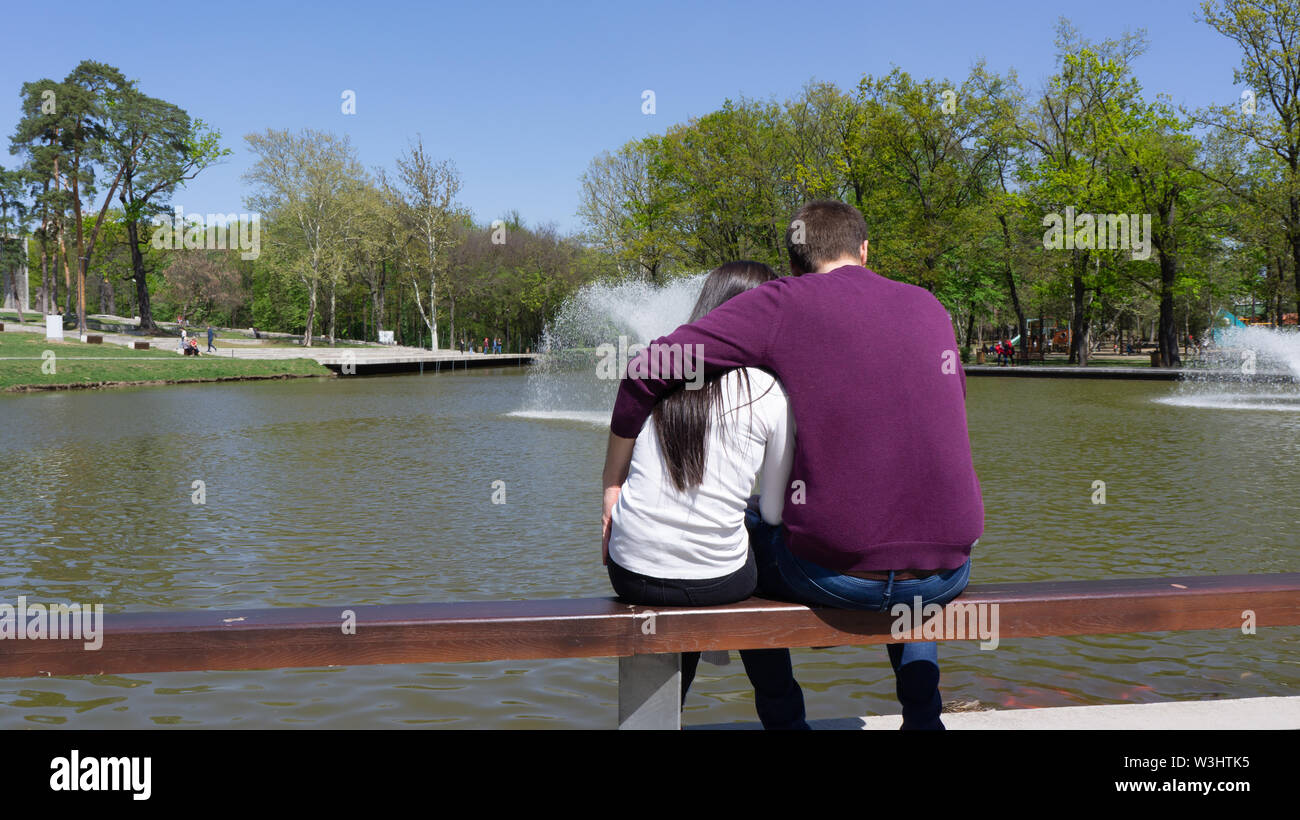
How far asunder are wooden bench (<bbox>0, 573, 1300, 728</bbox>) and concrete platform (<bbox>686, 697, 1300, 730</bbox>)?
0.65 meters

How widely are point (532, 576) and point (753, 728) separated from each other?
412 cm

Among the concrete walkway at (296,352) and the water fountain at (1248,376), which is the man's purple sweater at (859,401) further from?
the concrete walkway at (296,352)

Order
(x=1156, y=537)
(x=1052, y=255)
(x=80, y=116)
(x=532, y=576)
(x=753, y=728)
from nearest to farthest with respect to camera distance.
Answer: (x=753, y=728) → (x=532, y=576) → (x=1156, y=537) → (x=1052, y=255) → (x=80, y=116)

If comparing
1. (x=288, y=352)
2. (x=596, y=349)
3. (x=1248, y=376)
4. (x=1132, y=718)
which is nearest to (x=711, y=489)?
(x=1132, y=718)

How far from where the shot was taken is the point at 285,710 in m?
4.93

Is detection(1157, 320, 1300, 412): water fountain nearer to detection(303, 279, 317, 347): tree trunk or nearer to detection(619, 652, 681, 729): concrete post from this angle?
detection(619, 652, 681, 729): concrete post

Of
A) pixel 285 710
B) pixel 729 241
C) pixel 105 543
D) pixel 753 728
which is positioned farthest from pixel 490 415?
pixel 729 241

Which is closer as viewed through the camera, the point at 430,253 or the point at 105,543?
the point at 105,543

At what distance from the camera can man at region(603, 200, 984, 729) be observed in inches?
107

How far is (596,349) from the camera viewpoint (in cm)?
3553

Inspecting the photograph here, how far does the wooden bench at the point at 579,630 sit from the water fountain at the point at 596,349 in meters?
18.1

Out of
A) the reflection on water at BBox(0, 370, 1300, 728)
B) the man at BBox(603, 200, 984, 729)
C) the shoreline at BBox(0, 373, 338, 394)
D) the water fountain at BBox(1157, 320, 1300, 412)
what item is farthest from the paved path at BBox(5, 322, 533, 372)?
the man at BBox(603, 200, 984, 729)

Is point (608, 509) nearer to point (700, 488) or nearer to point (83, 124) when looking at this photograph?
point (700, 488)
